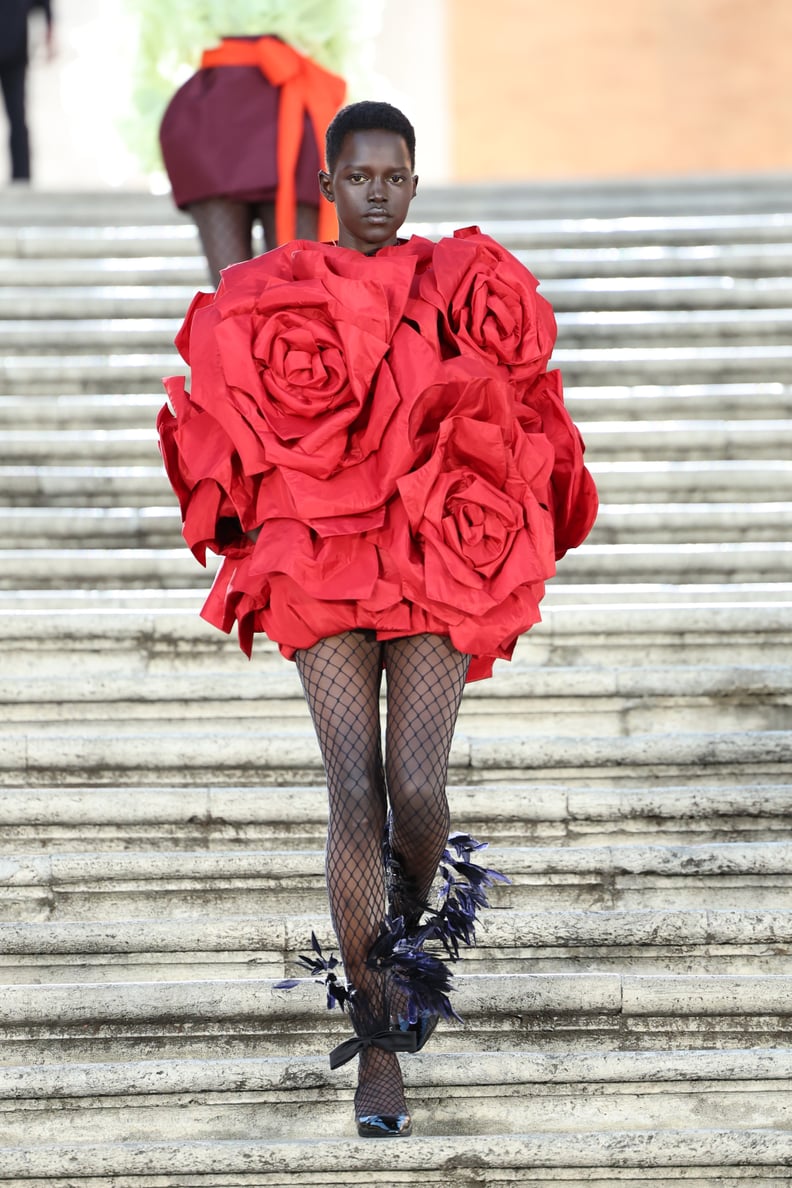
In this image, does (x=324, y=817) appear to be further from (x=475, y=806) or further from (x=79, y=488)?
(x=79, y=488)

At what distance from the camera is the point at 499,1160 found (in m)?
2.96

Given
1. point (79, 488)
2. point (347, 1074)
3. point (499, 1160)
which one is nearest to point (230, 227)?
point (79, 488)

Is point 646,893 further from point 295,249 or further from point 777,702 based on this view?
point 295,249

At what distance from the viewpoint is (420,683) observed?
2898 mm

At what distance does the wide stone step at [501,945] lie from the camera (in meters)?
3.50

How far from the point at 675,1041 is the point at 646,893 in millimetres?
444

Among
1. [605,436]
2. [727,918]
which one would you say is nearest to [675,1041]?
[727,918]

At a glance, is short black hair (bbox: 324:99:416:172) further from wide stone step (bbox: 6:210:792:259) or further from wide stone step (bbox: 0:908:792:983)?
wide stone step (bbox: 6:210:792:259)

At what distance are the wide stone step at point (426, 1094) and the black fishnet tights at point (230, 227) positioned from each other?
2.72 meters

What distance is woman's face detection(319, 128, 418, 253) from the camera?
3025 millimetres

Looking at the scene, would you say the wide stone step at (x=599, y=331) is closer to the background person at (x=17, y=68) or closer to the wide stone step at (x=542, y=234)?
the wide stone step at (x=542, y=234)

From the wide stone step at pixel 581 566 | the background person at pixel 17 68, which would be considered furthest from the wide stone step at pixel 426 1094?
the background person at pixel 17 68

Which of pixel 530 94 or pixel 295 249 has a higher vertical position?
pixel 530 94

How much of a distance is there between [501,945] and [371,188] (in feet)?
5.10
